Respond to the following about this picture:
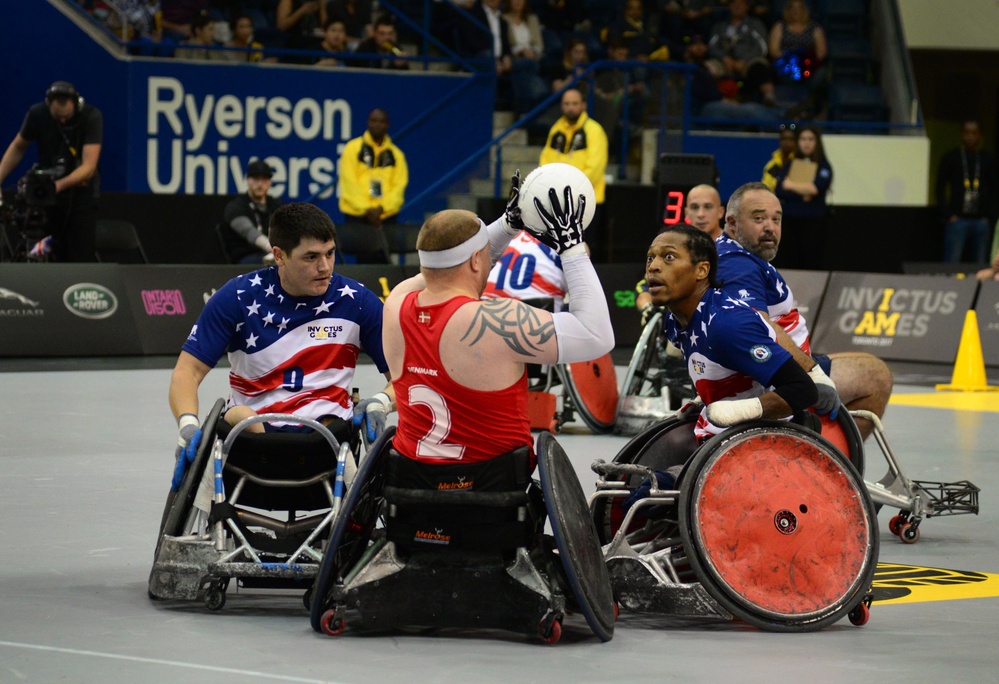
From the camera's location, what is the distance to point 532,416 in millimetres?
11320

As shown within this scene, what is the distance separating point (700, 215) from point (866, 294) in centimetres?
762

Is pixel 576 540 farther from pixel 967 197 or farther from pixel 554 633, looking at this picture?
pixel 967 197

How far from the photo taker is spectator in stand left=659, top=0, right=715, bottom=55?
76.3 ft

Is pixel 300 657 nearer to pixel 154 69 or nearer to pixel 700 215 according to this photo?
pixel 700 215

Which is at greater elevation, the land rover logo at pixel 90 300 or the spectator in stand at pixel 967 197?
the spectator in stand at pixel 967 197

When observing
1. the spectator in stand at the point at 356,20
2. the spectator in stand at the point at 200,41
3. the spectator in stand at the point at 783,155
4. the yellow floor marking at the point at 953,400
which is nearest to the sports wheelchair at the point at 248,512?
the yellow floor marking at the point at 953,400

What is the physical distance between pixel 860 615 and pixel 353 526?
1.93 m

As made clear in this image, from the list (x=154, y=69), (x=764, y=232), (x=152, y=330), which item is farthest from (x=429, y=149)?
(x=764, y=232)

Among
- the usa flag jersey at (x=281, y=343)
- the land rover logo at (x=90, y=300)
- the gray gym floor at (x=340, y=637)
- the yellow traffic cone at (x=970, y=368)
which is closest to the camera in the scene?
the gray gym floor at (x=340, y=637)

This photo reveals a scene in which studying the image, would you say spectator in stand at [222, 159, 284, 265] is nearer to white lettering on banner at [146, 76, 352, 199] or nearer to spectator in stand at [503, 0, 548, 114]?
white lettering on banner at [146, 76, 352, 199]

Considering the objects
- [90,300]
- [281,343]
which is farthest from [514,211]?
[90,300]

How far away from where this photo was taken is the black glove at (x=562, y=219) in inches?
223

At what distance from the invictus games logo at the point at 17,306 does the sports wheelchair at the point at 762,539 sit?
11.0 metres

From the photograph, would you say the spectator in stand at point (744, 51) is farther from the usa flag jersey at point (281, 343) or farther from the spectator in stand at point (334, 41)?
the usa flag jersey at point (281, 343)
